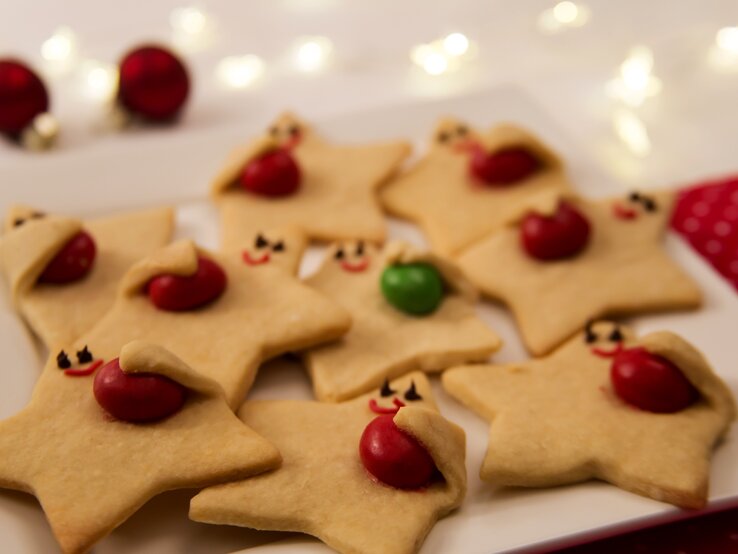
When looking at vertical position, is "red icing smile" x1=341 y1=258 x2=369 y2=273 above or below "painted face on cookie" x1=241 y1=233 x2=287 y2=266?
below

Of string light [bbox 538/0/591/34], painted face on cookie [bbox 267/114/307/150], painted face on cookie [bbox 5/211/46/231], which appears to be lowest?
painted face on cookie [bbox 5/211/46/231]

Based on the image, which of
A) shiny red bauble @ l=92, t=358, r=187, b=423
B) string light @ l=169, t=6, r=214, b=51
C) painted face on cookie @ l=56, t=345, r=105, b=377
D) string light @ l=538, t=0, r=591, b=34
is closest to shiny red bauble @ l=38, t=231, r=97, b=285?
painted face on cookie @ l=56, t=345, r=105, b=377

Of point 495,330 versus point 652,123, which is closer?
point 495,330

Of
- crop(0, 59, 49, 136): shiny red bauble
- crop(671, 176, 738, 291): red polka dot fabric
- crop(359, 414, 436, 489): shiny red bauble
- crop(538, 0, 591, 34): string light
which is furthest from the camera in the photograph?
crop(538, 0, 591, 34): string light

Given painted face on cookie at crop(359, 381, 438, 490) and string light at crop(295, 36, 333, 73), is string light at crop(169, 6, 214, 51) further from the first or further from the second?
painted face on cookie at crop(359, 381, 438, 490)

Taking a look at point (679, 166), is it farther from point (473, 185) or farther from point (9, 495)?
point (9, 495)

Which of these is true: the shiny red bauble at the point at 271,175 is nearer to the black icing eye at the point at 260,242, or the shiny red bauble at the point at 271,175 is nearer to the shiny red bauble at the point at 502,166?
the black icing eye at the point at 260,242

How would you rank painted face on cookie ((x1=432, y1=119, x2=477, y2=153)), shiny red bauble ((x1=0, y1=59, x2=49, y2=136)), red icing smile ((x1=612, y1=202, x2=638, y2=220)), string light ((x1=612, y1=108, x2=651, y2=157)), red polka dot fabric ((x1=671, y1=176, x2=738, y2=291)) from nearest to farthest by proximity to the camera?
1. red icing smile ((x1=612, y1=202, x2=638, y2=220))
2. red polka dot fabric ((x1=671, y1=176, x2=738, y2=291))
3. painted face on cookie ((x1=432, y1=119, x2=477, y2=153))
4. shiny red bauble ((x1=0, y1=59, x2=49, y2=136))
5. string light ((x1=612, y1=108, x2=651, y2=157))

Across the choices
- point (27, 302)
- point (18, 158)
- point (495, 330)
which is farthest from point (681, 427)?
point (18, 158)
